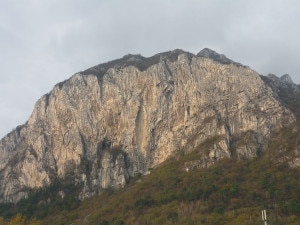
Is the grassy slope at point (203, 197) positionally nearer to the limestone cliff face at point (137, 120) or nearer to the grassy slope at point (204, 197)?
the grassy slope at point (204, 197)

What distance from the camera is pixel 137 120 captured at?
158 metres

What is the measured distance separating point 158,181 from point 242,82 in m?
45.7

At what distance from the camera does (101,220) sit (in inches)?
4688

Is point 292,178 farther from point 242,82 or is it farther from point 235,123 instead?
point 242,82

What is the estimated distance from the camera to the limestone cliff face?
140 metres

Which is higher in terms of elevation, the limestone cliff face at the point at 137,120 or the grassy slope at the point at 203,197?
the limestone cliff face at the point at 137,120

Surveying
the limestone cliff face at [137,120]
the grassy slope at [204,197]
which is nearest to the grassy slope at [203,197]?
the grassy slope at [204,197]

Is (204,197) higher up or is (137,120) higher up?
(137,120)

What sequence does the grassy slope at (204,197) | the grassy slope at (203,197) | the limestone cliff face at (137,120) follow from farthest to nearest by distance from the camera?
1. the limestone cliff face at (137,120)
2. the grassy slope at (203,197)
3. the grassy slope at (204,197)

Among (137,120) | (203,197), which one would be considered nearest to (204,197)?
(203,197)

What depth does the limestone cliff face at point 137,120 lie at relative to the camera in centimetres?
13988

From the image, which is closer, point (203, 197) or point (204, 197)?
point (203, 197)

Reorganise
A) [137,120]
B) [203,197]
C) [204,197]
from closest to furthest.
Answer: [203,197] → [204,197] → [137,120]

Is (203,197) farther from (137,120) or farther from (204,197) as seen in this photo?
(137,120)
